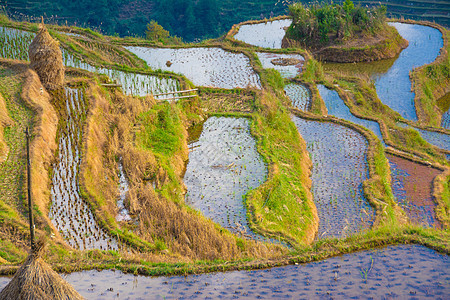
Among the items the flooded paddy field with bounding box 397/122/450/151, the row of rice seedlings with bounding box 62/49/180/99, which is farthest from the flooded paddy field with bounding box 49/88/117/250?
the flooded paddy field with bounding box 397/122/450/151

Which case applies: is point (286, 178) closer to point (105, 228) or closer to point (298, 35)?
point (105, 228)

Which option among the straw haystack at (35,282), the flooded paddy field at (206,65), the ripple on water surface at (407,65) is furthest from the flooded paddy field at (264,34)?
the straw haystack at (35,282)

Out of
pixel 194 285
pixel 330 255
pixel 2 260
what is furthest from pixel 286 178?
pixel 2 260

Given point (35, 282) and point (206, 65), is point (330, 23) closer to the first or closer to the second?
point (206, 65)

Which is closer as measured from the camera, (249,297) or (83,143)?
(249,297)

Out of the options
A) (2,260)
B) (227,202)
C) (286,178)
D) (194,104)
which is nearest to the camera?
(2,260)

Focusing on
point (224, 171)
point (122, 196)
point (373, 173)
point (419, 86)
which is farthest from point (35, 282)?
point (419, 86)

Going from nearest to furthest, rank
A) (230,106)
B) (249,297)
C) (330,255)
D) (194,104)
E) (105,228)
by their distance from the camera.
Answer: (249,297)
(330,255)
(105,228)
(194,104)
(230,106)
